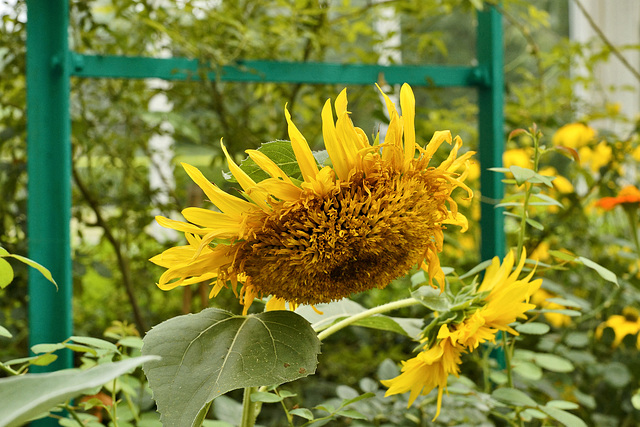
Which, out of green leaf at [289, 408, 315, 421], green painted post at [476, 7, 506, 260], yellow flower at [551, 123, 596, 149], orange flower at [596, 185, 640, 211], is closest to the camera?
green leaf at [289, 408, 315, 421]

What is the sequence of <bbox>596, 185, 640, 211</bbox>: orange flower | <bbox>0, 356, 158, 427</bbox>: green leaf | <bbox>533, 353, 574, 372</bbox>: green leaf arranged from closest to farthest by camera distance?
<bbox>0, 356, 158, 427</bbox>: green leaf → <bbox>533, 353, 574, 372</bbox>: green leaf → <bbox>596, 185, 640, 211</bbox>: orange flower

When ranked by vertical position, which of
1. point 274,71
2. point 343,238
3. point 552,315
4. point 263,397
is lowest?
point 552,315

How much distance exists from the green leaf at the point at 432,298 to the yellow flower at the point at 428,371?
0.02m

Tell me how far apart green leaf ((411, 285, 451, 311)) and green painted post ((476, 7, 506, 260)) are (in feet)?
1.44

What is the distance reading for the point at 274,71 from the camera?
2.50ft

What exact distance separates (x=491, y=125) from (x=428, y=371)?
0.54 m

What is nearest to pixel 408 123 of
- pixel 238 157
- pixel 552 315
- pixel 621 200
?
pixel 621 200

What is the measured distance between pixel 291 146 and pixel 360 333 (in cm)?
69

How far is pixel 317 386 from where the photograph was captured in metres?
0.79

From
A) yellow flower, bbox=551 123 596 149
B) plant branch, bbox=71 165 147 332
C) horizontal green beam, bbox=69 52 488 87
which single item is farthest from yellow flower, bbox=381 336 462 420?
yellow flower, bbox=551 123 596 149

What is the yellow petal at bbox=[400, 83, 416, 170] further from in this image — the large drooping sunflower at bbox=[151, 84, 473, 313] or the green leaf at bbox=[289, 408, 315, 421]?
the green leaf at bbox=[289, 408, 315, 421]

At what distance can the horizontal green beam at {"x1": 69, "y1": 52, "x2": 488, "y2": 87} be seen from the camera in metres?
0.69

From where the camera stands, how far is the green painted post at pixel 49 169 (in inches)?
23.4

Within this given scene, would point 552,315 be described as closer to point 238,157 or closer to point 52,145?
point 238,157
